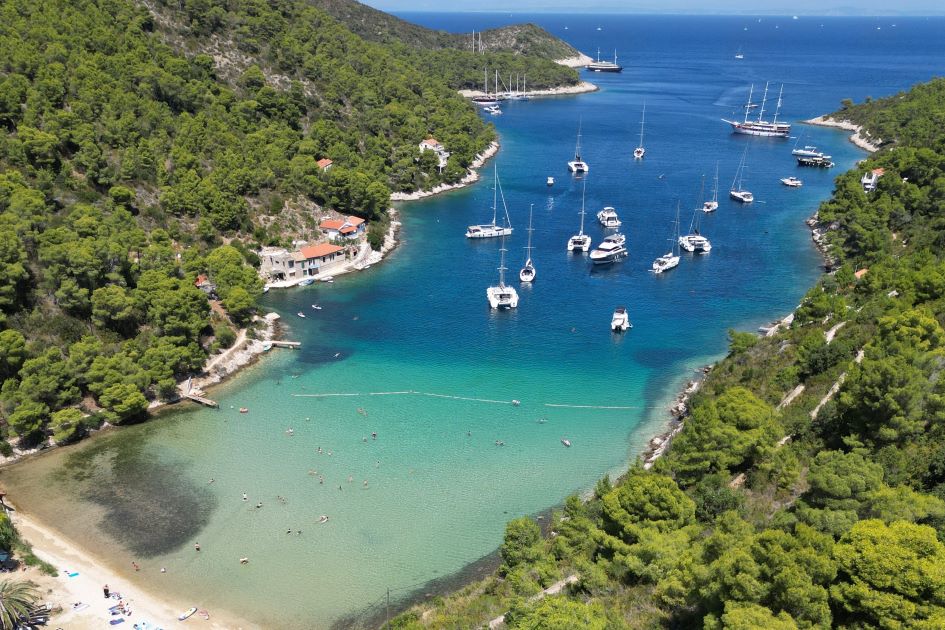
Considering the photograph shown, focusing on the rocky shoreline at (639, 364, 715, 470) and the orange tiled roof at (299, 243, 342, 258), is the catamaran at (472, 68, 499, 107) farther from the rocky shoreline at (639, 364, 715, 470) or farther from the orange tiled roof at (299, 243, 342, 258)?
the rocky shoreline at (639, 364, 715, 470)

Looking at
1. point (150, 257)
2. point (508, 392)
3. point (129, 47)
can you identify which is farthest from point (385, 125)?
point (508, 392)

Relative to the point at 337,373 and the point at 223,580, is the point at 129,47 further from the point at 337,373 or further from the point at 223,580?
the point at 223,580

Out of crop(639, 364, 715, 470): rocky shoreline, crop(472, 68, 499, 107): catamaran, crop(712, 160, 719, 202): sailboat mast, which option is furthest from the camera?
crop(472, 68, 499, 107): catamaran

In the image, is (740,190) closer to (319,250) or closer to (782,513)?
(319,250)

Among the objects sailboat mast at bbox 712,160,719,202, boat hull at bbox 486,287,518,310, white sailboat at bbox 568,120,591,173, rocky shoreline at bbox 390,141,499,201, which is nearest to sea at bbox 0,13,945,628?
boat hull at bbox 486,287,518,310

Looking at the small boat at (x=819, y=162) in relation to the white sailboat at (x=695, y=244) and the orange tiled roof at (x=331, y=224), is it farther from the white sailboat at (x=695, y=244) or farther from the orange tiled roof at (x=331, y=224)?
the orange tiled roof at (x=331, y=224)
